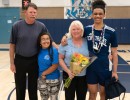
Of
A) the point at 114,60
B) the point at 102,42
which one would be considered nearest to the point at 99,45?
the point at 102,42

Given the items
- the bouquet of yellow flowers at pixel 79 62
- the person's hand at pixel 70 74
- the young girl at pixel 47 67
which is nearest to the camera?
the bouquet of yellow flowers at pixel 79 62

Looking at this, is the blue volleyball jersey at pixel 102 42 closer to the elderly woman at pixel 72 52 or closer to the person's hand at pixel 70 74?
the elderly woman at pixel 72 52

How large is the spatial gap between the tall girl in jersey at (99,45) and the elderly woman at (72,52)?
0.09 meters

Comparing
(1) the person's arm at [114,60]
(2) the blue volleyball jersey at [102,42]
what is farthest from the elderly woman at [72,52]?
(1) the person's arm at [114,60]

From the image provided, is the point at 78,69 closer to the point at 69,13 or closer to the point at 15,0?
the point at 69,13

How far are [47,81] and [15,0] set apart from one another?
41.0 feet

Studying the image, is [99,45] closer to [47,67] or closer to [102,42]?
[102,42]

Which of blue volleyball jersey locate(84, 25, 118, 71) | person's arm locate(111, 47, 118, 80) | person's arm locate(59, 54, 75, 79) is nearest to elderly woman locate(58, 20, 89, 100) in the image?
person's arm locate(59, 54, 75, 79)

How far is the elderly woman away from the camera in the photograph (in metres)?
3.23

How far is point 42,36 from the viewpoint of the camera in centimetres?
344

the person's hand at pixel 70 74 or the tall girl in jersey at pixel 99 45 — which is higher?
the tall girl in jersey at pixel 99 45

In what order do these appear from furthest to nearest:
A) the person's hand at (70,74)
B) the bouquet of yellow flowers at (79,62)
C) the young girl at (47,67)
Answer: the young girl at (47,67)
the person's hand at (70,74)
the bouquet of yellow flowers at (79,62)

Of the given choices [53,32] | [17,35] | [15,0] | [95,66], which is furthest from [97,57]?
[15,0]

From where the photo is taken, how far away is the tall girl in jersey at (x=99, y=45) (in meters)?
3.15
